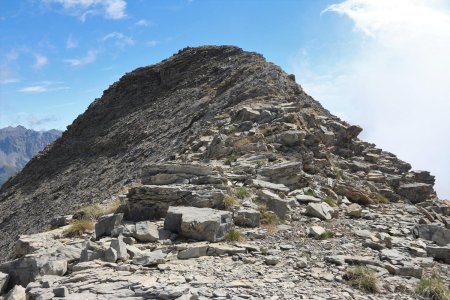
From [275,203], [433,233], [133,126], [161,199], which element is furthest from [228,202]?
[133,126]

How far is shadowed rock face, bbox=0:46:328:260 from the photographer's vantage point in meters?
35.8

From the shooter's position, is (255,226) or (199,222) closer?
(199,222)

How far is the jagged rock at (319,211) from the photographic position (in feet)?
51.3

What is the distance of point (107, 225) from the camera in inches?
518

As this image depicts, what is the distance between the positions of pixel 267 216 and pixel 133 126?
38.7m

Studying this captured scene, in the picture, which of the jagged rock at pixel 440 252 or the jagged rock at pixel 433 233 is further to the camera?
the jagged rock at pixel 433 233

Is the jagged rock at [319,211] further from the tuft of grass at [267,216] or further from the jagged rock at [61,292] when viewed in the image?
the jagged rock at [61,292]

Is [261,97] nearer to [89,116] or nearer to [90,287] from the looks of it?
[90,287]

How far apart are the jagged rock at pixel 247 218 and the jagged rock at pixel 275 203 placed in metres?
1.49

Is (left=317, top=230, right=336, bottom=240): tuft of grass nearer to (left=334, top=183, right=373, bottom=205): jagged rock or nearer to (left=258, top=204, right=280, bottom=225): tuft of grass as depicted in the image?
(left=258, top=204, right=280, bottom=225): tuft of grass

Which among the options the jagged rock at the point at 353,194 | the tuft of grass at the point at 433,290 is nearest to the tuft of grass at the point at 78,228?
the tuft of grass at the point at 433,290

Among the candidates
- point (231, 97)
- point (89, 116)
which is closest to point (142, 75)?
point (89, 116)

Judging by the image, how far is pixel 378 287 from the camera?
9.61 metres

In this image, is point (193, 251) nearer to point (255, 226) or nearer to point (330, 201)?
point (255, 226)
